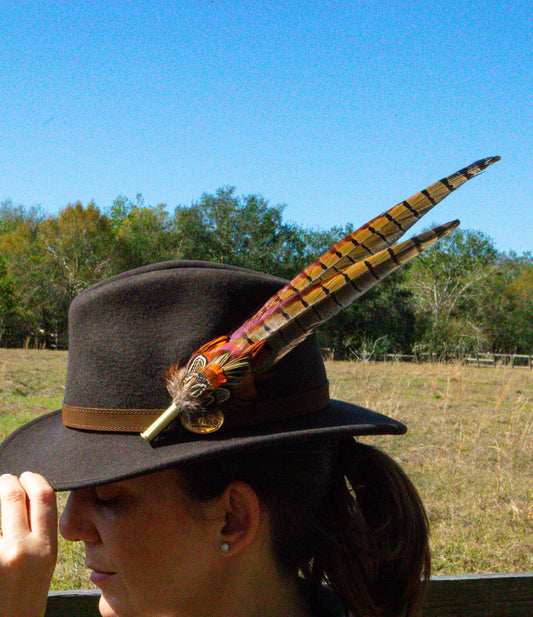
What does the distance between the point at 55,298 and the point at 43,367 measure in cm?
3099

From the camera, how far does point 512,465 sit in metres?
6.16

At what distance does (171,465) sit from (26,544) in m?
0.31

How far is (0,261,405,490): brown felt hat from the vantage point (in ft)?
4.20

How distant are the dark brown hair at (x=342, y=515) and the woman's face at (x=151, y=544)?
0.19 ft

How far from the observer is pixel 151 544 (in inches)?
51.1

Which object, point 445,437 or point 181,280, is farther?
point 445,437

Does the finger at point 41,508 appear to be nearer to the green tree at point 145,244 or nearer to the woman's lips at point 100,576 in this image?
the woman's lips at point 100,576

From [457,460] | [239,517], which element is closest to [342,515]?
[239,517]

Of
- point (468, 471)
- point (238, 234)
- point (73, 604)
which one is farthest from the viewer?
point (238, 234)

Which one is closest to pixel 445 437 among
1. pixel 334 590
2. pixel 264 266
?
pixel 334 590

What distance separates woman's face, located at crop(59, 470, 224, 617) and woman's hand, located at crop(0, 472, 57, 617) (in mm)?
126

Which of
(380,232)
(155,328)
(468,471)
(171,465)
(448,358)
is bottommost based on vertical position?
(468,471)

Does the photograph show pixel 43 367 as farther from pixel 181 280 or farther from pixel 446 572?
pixel 181 280

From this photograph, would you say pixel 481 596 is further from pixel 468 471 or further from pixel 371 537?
pixel 468 471
